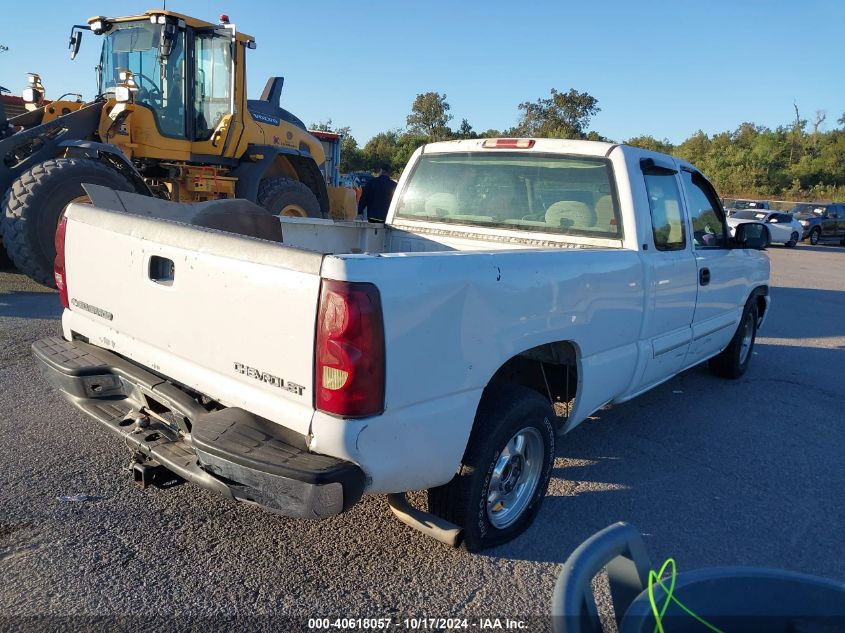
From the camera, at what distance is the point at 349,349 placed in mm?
2387

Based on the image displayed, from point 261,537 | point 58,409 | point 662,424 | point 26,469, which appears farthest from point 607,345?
point 58,409

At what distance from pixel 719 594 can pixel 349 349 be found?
4.44 ft

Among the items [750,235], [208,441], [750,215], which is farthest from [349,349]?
[750,215]

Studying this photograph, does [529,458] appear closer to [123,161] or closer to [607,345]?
[607,345]

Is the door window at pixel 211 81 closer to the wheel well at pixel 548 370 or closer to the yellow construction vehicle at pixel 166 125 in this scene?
the yellow construction vehicle at pixel 166 125

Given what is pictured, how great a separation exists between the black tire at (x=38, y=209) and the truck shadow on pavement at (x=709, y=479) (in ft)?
19.6

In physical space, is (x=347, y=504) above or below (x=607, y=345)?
below

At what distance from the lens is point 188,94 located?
977cm

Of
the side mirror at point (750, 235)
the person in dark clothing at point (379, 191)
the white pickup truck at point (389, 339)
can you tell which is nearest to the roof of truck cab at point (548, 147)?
the white pickup truck at point (389, 339)

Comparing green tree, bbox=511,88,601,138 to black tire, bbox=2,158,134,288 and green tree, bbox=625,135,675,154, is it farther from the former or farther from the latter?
black tire, bbox=2,158,134,288

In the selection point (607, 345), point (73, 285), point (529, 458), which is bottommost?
point (529, 458)

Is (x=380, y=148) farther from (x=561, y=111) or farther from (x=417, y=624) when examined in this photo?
(x=417, y=624)

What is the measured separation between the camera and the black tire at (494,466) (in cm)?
297

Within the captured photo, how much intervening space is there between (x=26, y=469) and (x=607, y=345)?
326 centimetres
